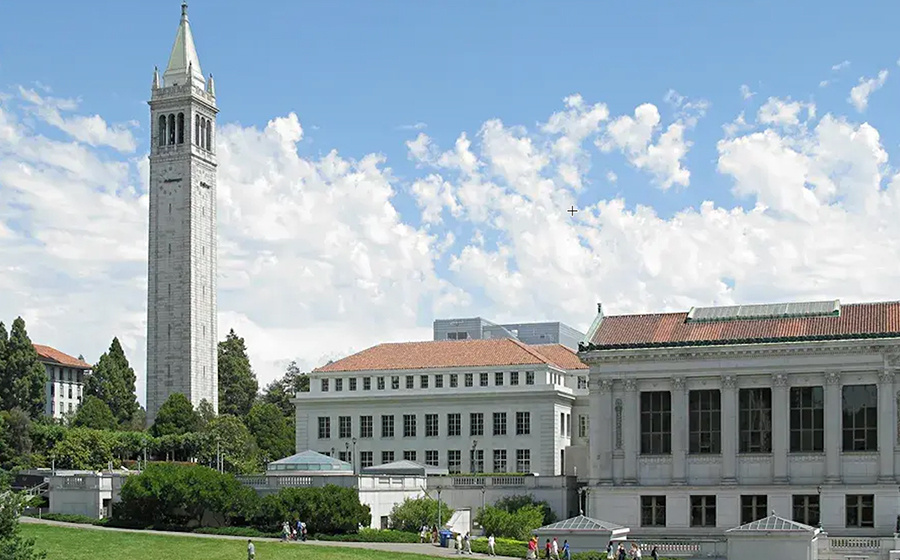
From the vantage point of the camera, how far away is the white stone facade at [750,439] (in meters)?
79.1

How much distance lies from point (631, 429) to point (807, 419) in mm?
10617

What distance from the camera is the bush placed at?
81562 mm

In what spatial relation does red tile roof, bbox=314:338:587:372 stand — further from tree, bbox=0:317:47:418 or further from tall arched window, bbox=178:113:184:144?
tall arched window, bbox=178:113:184:144

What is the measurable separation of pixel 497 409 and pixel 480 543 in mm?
32950

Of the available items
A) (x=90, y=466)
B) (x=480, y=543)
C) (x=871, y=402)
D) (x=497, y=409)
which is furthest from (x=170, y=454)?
(x=871, y=402)

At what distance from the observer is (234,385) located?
165625 millimetres

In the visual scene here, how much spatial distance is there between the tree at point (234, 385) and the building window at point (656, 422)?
284 ft

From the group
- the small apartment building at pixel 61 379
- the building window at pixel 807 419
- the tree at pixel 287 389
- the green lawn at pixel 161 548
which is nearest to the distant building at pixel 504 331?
the tree at pixel 287 389

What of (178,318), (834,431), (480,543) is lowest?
(480,543)

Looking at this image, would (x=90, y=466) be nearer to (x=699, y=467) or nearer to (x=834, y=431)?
(x=699, y=467)

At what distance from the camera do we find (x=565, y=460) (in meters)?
106

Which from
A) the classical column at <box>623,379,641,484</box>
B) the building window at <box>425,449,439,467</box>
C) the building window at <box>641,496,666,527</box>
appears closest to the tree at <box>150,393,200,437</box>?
the building window at <box>425,449,439,467</box>

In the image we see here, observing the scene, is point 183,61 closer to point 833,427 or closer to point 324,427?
point 324,427

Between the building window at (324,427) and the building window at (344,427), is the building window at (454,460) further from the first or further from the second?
the building window at (324,427)
